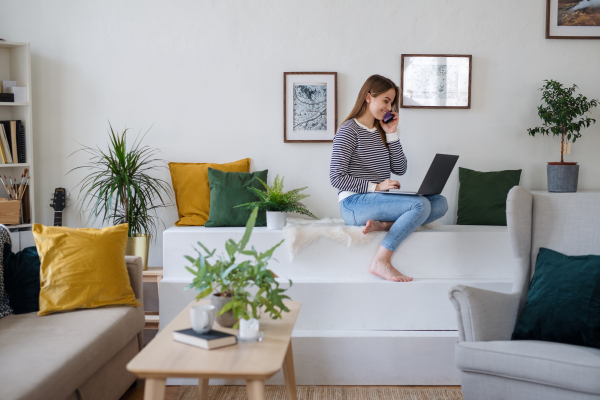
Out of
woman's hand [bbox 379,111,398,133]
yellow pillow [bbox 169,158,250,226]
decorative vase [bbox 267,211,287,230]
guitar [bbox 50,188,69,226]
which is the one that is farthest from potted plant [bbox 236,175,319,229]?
guitar [bbox 50,188,69,226]

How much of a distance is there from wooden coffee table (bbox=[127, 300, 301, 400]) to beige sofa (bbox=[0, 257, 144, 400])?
1.32 ft

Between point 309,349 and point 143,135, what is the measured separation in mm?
1935

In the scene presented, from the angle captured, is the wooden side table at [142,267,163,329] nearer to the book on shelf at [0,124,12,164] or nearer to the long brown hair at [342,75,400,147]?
the book on shelf at [0,124,12,164]

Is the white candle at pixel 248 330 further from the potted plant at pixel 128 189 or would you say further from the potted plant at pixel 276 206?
the potted plant at pixel 128 189

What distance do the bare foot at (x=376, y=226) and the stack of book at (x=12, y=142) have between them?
237 cm

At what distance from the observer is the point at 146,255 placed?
3293 mm

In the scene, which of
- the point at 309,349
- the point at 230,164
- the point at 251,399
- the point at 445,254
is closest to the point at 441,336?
the point at 445,254

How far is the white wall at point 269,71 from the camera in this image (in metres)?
3.40

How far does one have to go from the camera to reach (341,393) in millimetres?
2471

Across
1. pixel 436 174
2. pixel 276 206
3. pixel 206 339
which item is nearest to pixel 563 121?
pixel 436 174

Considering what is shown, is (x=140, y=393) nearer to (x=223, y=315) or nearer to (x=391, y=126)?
(x=223, y=315)

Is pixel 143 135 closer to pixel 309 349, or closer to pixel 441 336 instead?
pixel 309 349

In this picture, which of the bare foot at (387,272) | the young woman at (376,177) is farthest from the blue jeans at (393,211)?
the bare foot at (387,272)

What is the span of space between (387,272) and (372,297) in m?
0.16
